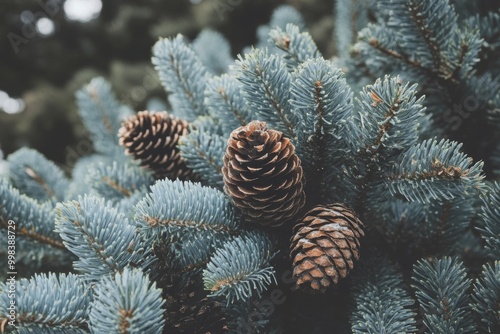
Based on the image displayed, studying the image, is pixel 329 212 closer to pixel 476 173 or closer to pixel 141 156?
pixel 476 173

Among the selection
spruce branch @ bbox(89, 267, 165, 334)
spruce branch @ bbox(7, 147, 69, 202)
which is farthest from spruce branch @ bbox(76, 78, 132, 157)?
spruce branch @ bbox(89, 267, 165, 334)

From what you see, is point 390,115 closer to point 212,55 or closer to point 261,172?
point 261,172

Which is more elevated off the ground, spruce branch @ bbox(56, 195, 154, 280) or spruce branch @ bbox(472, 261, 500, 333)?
spruce branch @ bbox(56, 195, 154, 280)

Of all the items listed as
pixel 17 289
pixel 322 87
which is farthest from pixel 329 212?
pixel 17 289

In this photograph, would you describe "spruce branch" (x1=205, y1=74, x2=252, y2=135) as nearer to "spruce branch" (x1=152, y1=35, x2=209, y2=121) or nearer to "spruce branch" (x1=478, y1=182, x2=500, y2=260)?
"spruce branch" (x1=152, y1=35, x2=209, y2=121)

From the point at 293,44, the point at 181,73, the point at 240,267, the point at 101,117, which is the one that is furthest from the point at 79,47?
the point at 240,267

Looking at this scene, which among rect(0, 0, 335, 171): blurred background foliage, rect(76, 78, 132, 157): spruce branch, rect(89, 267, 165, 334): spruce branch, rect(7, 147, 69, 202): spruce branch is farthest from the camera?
rect(0, 0, 335, 171): blurred background foliage

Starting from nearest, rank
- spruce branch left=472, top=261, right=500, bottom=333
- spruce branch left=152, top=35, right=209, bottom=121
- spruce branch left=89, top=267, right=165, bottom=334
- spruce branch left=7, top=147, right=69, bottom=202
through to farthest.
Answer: spruce branch left=89, top=267, right=165, bottom=334, spruce branch left=472, top=261, right=500, bottom=333, spruce branch left=152, top=35, right=209, bottom=121, spruce branch left=7, top=147, right=69, bottom=202
